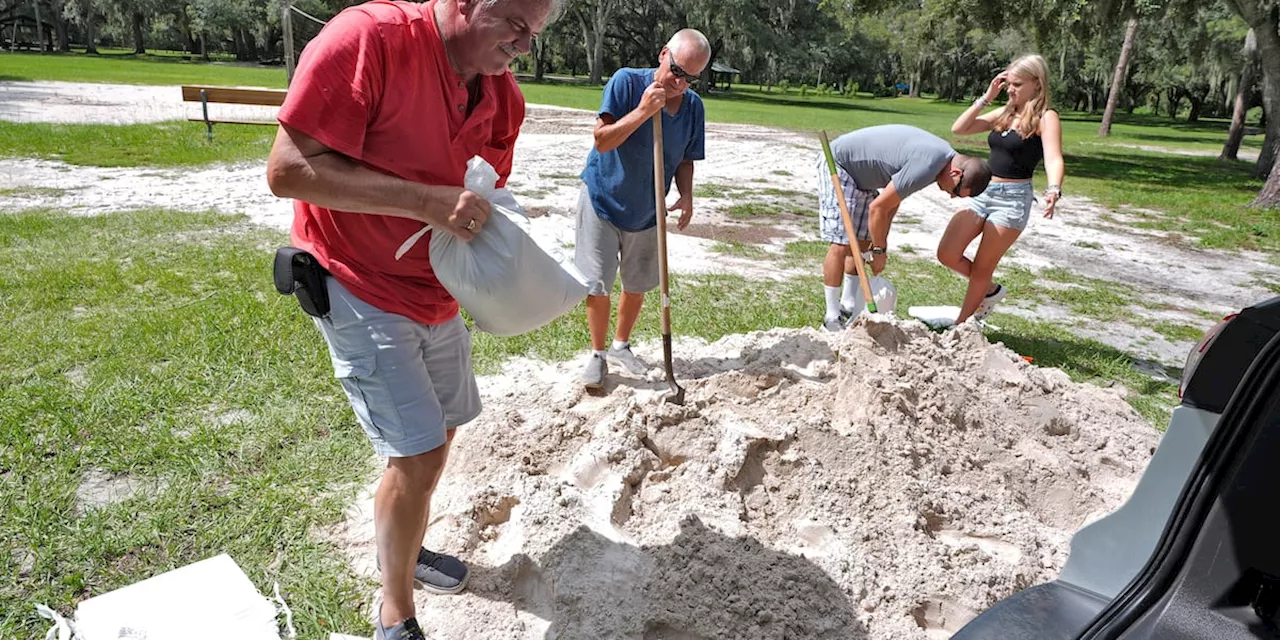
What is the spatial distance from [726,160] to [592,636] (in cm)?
1390

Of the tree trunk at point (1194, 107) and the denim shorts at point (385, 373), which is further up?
the tree trunk at point (1194, 107)

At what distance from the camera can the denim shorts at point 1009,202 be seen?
209 inches

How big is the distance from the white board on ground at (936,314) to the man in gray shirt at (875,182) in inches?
26.7

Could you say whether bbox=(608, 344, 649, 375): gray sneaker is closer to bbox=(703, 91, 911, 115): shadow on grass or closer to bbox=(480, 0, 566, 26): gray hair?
bbox=(480, 0, 566, 26): gray hair

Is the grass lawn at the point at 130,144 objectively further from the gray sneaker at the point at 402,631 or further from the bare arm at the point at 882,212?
the gray sneaker at the point at 402,631

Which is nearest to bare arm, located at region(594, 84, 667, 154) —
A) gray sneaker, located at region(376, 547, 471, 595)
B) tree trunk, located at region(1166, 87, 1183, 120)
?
gray sneaker, located at region(376, 547, 471, 595)

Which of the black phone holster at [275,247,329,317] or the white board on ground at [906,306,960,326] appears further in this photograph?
the white board on ground at [906,306,960,326]

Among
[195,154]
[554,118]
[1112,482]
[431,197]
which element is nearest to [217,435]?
[431,197]

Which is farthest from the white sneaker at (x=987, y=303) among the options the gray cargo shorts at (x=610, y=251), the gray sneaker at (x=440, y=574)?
the gray sneaker at (x=440, y=574)

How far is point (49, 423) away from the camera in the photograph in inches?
140

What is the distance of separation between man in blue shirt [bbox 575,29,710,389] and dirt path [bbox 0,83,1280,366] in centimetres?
244

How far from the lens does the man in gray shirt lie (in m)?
4.86

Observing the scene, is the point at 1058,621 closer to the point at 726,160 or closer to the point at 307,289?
the point at 307,289

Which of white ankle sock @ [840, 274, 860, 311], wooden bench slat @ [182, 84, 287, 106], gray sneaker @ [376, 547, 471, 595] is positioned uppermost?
wooden bench slat @ [182, 84, 287, 106]
